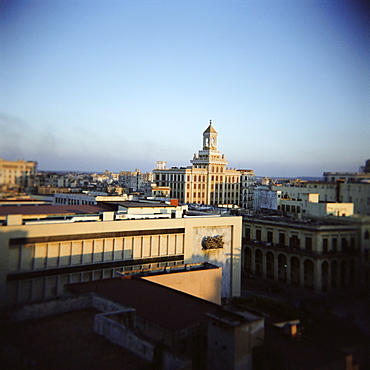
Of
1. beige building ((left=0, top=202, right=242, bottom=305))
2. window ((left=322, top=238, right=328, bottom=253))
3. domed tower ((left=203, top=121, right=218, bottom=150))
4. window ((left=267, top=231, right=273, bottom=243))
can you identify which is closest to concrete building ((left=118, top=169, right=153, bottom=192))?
domed tower ((left=203, top=121, right=218, bottom=150))

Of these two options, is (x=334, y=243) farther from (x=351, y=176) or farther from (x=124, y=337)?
(x=124, y=337)

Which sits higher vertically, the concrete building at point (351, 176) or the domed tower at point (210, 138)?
the domed tower at point (210, 138)

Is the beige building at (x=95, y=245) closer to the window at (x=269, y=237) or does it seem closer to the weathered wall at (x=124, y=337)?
the window at (x=269, y=237)

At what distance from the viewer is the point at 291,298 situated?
48.3 ft

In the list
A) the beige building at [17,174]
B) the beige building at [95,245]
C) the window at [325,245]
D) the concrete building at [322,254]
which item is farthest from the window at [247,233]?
the beige building at [17,174]

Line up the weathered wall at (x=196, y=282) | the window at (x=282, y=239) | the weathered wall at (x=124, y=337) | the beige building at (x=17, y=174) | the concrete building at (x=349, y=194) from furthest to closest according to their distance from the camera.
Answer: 1. the window at (x=282, y=239)
2. the weathered wall at (x=196, y=282)
3. the beige building at (x=17, y=174)
4. the weathered wall at (x=124, y=337)
5. the concrete building at (x=349, y=194)

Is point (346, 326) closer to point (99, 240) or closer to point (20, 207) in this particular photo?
point (99, 240)

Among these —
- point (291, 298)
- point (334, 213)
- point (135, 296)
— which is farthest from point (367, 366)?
point (135, 296)

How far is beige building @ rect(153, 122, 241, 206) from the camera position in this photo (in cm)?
7688

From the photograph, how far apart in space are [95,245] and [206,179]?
191 feet

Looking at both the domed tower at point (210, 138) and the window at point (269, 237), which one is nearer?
the window at point (269, 237)

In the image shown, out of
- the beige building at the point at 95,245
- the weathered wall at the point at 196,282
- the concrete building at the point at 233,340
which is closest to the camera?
the concrete building at the point at 233,340

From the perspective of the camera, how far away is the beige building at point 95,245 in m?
19.5

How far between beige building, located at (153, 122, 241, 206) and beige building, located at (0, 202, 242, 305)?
46040 millimetres
